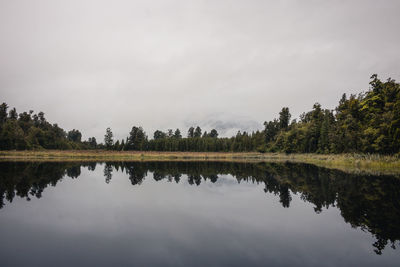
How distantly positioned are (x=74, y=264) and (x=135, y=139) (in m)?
108

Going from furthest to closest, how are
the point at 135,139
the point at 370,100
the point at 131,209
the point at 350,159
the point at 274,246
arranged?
1. the point at 135,139
2. the point at 370,100
3. the point at 350,159
4. the point at 131,209
5. the point at 274,246

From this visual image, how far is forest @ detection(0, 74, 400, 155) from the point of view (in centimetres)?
4291

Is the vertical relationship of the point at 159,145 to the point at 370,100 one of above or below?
below

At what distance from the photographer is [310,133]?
265ft

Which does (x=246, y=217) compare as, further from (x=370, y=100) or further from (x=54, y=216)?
(x=370, y=100)

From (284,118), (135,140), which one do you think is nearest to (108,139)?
(135,140)

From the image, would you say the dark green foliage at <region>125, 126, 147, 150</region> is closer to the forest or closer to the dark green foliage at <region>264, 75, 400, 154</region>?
the forest

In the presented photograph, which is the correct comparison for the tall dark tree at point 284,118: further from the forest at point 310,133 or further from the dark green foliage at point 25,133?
the dark green foliage at point 25,133

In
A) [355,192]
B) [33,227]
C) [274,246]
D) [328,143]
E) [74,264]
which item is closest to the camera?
[74,264]

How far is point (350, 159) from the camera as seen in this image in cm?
4372

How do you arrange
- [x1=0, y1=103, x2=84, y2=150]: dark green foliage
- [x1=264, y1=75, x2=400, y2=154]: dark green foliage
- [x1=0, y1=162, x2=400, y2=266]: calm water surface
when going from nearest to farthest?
1. [x1=0, y1=162, x2=400, y2=266]: calm water surface
2. [x1=264, y1=75, x2=400, y2=154]: dark green foliage
3. [x1=0, y1=103, x2=84, y2=150]: dark green foliage

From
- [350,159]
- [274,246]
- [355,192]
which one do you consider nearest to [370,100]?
[350,159]

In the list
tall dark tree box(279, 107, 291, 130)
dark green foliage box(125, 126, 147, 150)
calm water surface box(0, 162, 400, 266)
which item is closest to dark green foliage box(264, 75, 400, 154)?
tall dark tree box(279, 107, 291, 130)

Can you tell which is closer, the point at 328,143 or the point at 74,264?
the point at 74,264
